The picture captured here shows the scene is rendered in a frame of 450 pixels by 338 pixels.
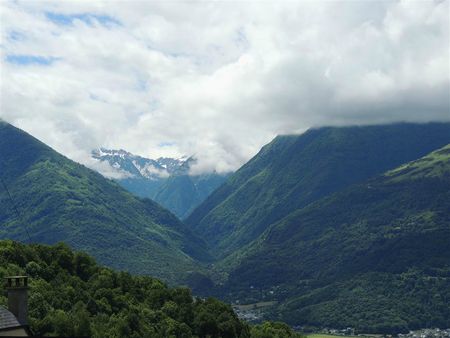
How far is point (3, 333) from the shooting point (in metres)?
39.7

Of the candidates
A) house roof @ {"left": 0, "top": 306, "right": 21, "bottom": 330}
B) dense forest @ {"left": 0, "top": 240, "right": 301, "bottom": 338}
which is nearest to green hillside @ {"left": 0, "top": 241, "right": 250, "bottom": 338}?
dense forest @ {"left": 0, "top": 240, "right": 301, "bottom": 338}

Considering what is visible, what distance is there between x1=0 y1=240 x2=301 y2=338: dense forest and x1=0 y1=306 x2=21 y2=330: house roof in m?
51.2

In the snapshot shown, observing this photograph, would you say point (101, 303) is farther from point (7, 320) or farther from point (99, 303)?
point (7, 320)

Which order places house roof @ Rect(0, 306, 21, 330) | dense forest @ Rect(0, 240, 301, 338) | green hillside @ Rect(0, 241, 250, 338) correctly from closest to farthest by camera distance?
1. house roof @ Rect(0, 306, 21, 330)
2. green hillside @ Rect(0, 241, 250, 338)
3. dense forest @ Rect(0, 240, 301, 338)

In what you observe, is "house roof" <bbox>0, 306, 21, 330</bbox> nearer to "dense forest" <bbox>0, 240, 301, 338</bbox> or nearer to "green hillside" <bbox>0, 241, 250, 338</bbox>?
"dense forest" <bbox>0, 240, 301, 338</bbox>

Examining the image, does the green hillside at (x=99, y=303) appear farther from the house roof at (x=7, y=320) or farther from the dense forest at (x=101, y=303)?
the house roof at (x=7, y=320)

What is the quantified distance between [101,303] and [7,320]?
279 feet

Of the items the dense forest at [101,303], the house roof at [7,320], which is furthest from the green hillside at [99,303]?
the house roof at [7,320]

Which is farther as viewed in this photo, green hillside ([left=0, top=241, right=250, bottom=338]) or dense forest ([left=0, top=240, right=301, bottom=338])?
dense forest ([left=0, top=240, right=301, bottom=338])

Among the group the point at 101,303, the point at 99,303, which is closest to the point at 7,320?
the point at 99,303

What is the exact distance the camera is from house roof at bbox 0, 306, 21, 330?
39875 millimetres

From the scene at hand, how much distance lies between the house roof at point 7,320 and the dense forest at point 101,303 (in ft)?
168

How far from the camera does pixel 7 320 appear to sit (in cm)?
4047

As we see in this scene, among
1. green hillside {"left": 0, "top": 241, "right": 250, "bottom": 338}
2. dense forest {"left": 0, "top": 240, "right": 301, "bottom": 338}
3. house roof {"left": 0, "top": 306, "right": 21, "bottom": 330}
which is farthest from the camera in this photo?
dense forest {"left": 0, "top": 240, "right": 301, "bottom": 338}
